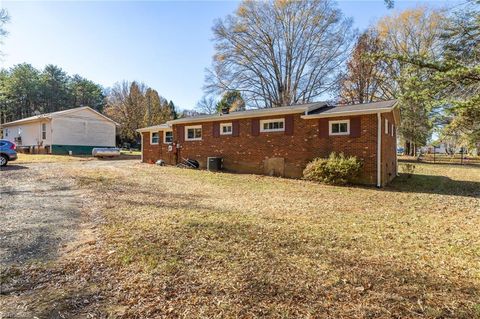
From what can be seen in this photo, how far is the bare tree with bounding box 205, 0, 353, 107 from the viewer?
2530 cm

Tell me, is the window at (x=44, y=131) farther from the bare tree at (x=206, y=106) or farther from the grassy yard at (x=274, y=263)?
the bare tree at (x=206, y=106)

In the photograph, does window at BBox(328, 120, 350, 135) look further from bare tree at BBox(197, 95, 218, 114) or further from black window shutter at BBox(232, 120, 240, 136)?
bare tree at BBox(197, 95, 218, 114)

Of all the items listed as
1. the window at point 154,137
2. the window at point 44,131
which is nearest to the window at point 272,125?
the window at point 154,137

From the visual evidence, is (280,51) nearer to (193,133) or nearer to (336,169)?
(193,133)

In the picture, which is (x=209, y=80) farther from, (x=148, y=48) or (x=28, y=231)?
(x=28, y=231)

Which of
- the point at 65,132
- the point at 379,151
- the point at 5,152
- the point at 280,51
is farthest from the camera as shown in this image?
the point at 280,51

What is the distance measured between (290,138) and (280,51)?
55.3 feet

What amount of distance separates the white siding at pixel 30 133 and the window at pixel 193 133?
15.5 meters

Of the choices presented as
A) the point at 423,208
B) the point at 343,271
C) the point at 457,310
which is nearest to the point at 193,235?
the point at 343,271

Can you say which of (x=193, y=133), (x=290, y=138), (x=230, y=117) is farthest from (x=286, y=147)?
(x=193, y=133)

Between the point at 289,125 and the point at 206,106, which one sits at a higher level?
the point at 206,106

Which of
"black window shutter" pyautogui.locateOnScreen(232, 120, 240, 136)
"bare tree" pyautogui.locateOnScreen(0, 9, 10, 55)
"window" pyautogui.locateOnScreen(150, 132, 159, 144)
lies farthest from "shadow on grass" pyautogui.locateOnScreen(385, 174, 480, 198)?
"bare tree" pyautogui.locateOnScreen(0, 9, 10, 55)

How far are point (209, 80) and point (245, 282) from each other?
27271 mm

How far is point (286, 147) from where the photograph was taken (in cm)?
1345
